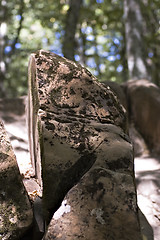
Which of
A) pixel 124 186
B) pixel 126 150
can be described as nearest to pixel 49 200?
pixel 124 186

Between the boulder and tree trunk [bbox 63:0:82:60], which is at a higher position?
tree trunk [bbox 63:0:82:60]

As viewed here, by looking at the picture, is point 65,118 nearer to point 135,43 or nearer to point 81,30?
point 135,43

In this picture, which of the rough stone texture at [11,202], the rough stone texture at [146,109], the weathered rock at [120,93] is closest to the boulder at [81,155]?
the rough stone texture at [11,202]

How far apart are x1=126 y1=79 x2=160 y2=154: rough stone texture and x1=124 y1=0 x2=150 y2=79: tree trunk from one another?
47.1 inches

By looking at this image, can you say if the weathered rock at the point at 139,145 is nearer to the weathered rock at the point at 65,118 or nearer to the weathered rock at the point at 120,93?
the weathered rock at the point at 120,93

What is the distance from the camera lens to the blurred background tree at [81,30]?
7566mm

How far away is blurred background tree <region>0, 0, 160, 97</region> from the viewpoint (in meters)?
7.57

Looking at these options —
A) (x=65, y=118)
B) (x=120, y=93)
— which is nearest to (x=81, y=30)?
(x=120, y=93)

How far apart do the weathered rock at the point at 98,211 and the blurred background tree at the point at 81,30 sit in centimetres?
506

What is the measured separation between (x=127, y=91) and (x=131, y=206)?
441 cm

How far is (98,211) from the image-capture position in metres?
2.25

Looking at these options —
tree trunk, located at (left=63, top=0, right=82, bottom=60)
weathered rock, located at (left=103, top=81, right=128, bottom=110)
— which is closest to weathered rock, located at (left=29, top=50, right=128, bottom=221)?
weathered rock, located at (left=103, top=81, right=128, bottom=110)

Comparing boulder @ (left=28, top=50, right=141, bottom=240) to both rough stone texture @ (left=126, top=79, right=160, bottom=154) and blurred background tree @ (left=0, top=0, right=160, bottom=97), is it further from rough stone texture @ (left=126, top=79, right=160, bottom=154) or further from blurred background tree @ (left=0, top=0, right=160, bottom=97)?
blurred background tree @ (left=0, top=0, right=160, bottom=97)

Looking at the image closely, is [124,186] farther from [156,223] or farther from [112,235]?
[156,223]
